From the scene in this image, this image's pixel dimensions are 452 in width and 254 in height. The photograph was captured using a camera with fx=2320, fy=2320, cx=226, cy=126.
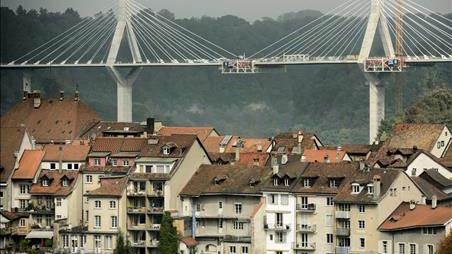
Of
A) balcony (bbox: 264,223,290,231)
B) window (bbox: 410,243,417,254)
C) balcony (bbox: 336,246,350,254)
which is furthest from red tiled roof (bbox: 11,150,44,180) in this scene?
window (bbox: 410,243,417,254)

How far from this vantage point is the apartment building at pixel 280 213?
101 ft

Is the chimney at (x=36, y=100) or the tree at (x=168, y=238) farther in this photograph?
the chimney at (x=36, y=100)

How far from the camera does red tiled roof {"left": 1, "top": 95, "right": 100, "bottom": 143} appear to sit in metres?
37.0

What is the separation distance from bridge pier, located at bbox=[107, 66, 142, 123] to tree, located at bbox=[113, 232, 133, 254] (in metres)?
19.2

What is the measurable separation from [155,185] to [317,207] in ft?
8.65

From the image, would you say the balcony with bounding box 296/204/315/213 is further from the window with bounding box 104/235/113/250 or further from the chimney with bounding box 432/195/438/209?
the window with bounding box 104/235/113/250

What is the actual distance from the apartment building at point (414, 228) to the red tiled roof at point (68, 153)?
5879 mm

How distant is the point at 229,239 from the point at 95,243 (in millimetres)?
1942

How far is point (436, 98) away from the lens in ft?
152

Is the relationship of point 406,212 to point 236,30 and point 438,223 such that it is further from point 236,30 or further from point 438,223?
point 236,30

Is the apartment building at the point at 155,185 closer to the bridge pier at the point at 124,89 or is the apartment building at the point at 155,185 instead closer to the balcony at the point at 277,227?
the balcony at the point at 277,227

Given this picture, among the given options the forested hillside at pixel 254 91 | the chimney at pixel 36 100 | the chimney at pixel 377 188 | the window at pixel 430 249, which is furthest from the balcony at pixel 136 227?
the forested hillside at pixel 254 91

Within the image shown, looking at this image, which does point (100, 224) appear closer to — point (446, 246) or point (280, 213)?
point (280, 213)

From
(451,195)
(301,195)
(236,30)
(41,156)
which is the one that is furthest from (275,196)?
(236,30)
